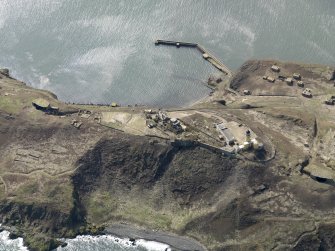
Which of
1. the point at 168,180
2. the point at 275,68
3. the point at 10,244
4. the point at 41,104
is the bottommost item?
the point at 10,244

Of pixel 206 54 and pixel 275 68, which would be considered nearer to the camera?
pixel 275 68

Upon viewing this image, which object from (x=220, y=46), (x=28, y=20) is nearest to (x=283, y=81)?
(x=220, y=46)

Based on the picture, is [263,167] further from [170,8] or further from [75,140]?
[170,8]

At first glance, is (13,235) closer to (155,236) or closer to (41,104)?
(155,236)

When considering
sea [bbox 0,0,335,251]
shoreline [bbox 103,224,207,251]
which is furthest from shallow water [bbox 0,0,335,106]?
shoreline [bbox 103,224,207,251]

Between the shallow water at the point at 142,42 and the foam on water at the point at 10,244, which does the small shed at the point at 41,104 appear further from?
the foam on water at the point at 10,244

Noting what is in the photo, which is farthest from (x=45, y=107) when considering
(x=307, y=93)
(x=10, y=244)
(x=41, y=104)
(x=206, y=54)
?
(x=307, y=93)

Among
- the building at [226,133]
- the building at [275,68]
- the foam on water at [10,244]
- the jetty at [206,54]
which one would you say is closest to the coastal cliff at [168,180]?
the foam on water at [10,244]

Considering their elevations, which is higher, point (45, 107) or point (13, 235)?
point (45, 107)

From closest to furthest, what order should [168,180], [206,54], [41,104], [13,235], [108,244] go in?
[108,244], [13,235], [168,180], [41,104], [206,54]

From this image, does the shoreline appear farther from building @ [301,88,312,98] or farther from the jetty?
the jetty
